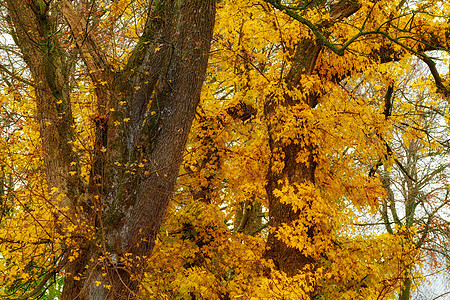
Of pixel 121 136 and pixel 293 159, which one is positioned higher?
pixel 293 159

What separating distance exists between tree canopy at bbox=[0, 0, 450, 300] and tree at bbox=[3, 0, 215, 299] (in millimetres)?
17

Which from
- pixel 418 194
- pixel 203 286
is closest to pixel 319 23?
pixel 203 286

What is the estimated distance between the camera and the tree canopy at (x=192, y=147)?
450 cm

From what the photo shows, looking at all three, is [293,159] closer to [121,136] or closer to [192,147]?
[192,147]

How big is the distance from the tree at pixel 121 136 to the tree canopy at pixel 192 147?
17 mm

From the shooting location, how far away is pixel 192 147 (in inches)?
322

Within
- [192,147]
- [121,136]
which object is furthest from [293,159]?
[121,136]

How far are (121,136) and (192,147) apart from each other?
12.1 ft

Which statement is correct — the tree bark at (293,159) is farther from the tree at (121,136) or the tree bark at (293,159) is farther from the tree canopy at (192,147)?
the tree at (121,136)

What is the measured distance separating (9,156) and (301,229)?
4.79 m

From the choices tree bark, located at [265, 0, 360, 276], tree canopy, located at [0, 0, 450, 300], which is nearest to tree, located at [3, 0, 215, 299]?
tree canopy, located at [0, 0, 450, 300]

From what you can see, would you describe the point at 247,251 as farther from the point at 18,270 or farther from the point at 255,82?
the point at 18,270

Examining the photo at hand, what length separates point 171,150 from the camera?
4.62 m

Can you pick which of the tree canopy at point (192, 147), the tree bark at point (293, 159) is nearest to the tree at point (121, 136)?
the tree canopy at point (192, 147)
